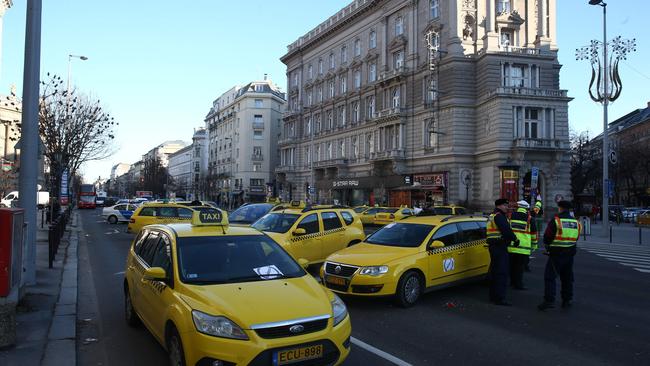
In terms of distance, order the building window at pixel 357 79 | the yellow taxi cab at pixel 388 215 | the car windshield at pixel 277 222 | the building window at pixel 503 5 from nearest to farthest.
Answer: the car windshield at pixel 277 222, the yellow taxi cab at pixel 388 215, the building window at pixel 503 5, the building window at pixel 357 79

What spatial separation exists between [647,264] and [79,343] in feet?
49.2

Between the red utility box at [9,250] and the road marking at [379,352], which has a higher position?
the red utility box at [9,250]

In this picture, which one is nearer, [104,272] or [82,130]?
[104,272]

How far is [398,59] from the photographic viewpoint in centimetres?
5634

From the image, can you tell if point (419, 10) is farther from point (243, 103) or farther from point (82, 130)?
point (243, 103)

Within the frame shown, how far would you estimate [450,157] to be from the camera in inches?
1879

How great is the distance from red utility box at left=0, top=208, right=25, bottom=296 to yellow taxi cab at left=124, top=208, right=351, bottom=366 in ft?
4.84

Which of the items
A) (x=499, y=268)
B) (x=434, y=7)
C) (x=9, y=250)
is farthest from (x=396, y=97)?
(x=9, y=250)

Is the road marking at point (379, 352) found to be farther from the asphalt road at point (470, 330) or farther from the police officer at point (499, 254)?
the police officer at point (499, 254)

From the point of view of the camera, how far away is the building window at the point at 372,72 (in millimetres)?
60531

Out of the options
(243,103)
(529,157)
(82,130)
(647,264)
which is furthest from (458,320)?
(243,103)

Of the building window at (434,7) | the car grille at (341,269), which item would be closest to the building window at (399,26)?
the building window at (434,7)

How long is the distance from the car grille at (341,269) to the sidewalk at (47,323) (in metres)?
3.94

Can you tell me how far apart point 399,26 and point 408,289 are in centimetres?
5205
